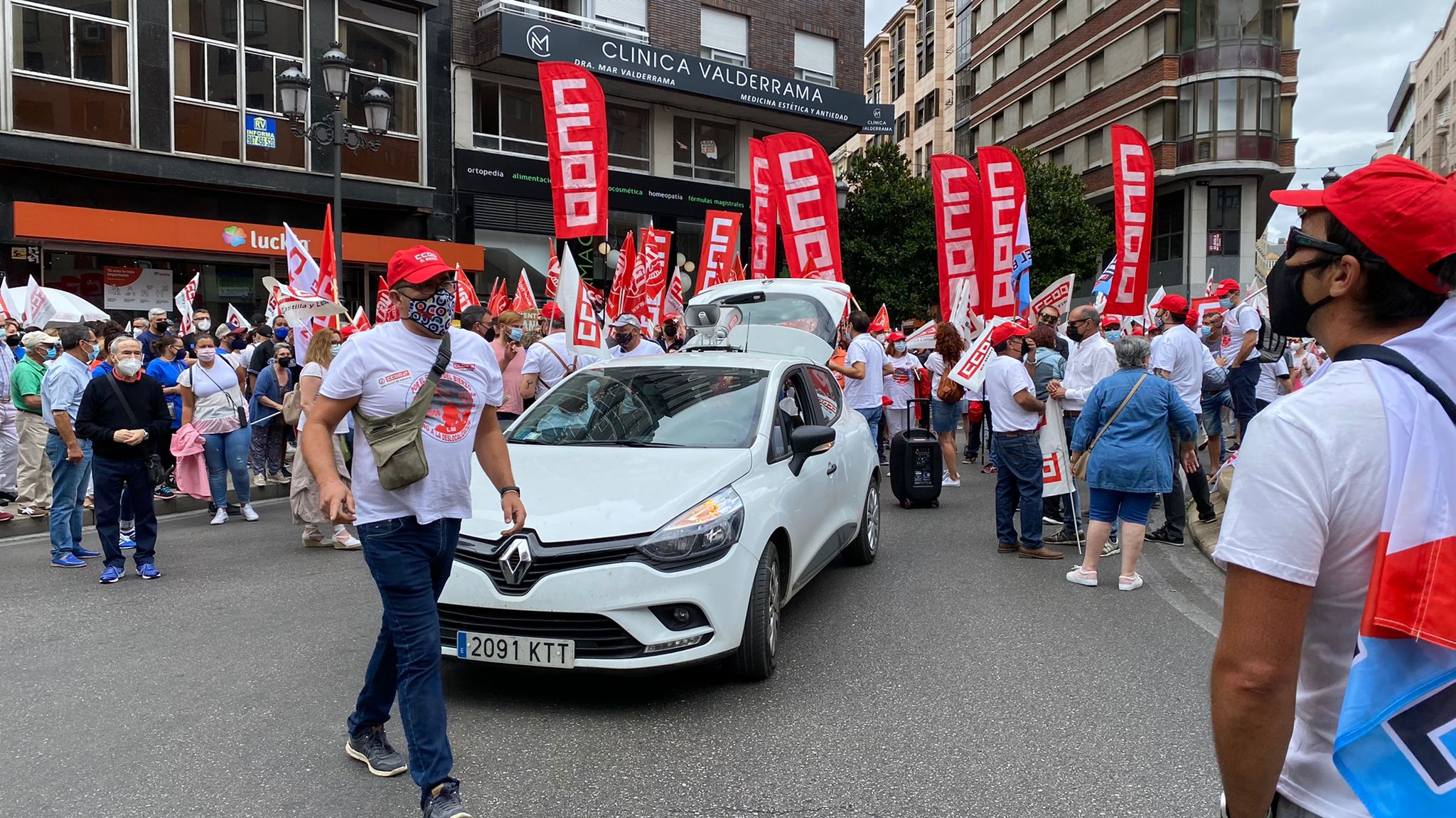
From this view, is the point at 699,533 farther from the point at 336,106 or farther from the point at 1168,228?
the point at 1168,228

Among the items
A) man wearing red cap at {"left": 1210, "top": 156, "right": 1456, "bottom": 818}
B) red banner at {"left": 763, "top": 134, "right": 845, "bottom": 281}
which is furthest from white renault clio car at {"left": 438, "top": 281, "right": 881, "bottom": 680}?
red banner at {"left": 763, "top": 134, "right": 845, "bottom": 281}

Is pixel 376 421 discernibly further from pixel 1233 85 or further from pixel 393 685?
pixel 1233 85

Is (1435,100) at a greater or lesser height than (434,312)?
greater

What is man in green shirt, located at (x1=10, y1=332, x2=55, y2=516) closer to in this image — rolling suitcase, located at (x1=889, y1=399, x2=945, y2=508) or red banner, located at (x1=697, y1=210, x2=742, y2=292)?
rolling suitcase, located at (x1=889, y1=399, x2=945, y2=508)

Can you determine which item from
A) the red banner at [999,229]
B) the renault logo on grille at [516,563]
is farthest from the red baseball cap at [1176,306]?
the renault logo on grille at [516,563]

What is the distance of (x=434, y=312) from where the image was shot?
3668 millimetres

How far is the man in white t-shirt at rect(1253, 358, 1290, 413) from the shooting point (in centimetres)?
1139

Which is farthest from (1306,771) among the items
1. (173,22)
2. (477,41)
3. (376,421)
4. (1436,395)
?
(477,41)

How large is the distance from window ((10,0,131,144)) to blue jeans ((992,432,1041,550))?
1808cm

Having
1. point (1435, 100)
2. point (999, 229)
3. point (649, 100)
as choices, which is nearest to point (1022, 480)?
point (999, 229)

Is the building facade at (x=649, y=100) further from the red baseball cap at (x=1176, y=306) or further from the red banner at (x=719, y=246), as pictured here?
the red baseball cap at (x=1176, y=306)

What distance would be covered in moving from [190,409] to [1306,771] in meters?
9.66

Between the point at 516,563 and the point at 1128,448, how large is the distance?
425 cm

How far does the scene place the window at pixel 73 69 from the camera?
18.1 meters
